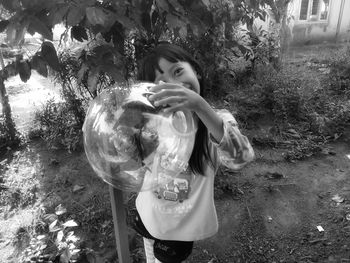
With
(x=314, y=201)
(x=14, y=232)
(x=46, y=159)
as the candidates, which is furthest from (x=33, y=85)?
(x=314, y=201)

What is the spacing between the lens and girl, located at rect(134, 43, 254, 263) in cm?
114

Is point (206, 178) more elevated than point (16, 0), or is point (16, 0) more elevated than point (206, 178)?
point (16, 0)

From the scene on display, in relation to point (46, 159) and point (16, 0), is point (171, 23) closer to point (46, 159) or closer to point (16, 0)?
point (16, 0)

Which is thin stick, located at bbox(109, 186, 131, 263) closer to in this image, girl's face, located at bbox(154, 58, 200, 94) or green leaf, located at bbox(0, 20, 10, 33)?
girl's face, located at bbox(154, 58, 200, 94)

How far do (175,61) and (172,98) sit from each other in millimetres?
357

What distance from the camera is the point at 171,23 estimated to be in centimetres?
119

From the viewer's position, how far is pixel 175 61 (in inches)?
47.5

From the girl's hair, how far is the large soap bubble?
186mm

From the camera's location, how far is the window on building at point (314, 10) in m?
10.4

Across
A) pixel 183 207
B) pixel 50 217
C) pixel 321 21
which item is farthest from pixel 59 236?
pixel 321 21

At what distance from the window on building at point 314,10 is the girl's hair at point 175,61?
10.4m

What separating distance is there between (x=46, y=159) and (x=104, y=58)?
9.91ft

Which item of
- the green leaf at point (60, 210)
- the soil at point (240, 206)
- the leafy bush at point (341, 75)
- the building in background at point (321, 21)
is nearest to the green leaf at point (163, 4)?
the soil at point (240, 206)

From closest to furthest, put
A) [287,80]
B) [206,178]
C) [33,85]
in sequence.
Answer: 1. [206,178]
2. [287,80]
3. [33,85]
